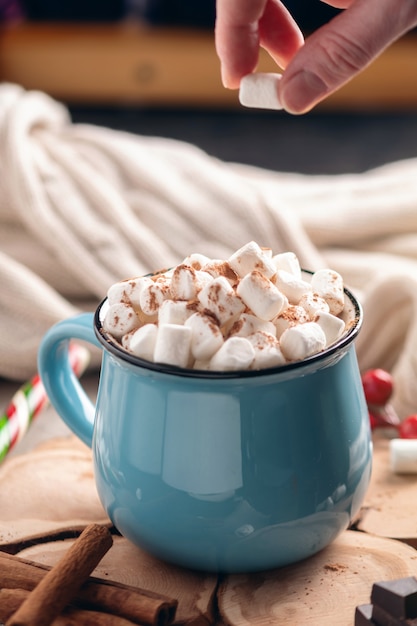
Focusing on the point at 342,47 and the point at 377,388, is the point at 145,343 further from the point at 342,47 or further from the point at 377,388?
the point at 377,388

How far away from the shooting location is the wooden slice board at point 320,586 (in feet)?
2.42

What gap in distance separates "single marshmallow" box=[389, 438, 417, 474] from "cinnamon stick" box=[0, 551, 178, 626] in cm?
34

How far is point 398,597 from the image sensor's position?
657mm

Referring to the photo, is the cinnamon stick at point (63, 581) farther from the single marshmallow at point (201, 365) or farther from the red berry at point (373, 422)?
the red berry at point (373, 422)

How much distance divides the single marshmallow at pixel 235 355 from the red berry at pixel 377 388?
43 cm

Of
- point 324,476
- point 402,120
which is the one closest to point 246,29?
point 324,476

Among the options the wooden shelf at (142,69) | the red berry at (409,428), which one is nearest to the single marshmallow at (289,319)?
the red berry at (409,428)

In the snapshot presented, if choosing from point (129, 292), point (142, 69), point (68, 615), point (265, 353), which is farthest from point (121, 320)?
point (142, 69)

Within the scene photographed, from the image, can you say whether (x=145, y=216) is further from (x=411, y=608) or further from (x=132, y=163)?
(x=411, y=608)

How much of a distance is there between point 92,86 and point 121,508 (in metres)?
2.60

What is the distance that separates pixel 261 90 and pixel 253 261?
223 mm

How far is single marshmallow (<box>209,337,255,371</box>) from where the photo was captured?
2.26 feet

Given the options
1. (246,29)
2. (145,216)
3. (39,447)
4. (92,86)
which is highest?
(246,29)

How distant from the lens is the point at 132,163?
4.84ft
